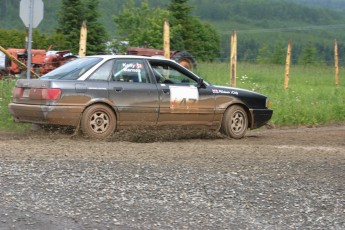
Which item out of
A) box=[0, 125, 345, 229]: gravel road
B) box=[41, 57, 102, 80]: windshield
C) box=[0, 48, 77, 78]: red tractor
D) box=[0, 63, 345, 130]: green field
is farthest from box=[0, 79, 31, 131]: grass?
box=[0, 48, 77, 78]: red tractor

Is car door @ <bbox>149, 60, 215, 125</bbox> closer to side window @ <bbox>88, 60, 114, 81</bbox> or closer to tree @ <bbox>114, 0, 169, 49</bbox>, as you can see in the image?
side window @ <bbox>88, 60, 114, 81</bbox>

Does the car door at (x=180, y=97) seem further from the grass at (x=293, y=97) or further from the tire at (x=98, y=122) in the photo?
the grass at (x=293, y=97)

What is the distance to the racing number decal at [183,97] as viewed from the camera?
12.2 m

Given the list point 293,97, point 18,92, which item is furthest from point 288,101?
point 18,92

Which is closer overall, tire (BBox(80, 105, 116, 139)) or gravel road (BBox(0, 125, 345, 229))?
gravel road (BBox(0, 125, 345, 229))

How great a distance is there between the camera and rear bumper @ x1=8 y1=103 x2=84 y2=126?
11047 mm

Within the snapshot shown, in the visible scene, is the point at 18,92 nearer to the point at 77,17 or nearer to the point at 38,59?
the point at 38,59

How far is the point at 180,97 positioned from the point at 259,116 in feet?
6.33

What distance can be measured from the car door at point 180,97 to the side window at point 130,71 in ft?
0.77

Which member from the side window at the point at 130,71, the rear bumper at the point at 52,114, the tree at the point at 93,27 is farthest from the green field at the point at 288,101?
the tree at the point at 93,27

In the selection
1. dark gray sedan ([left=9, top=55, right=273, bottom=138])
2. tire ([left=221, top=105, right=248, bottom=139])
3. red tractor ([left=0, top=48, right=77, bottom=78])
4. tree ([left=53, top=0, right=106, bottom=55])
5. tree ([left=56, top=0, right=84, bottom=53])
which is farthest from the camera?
tree ([left=56, top=0, right=84, bottom=53])

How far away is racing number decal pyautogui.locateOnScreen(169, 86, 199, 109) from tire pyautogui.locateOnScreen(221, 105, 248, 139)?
0.76 m

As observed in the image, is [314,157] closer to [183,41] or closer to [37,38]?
[37,38]

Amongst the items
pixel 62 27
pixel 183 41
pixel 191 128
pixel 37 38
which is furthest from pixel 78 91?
pixel 183 41
